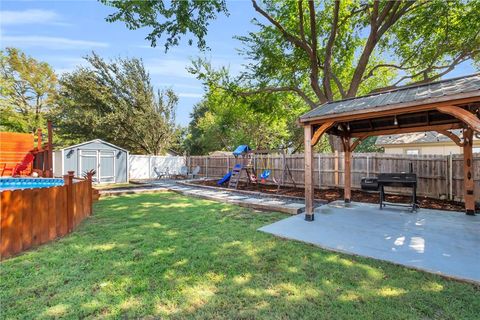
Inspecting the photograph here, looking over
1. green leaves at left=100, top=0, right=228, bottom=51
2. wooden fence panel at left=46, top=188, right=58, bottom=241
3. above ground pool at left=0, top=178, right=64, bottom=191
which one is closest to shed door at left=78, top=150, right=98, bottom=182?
above ground pool at left=0, top=178, right=64, bottom=191

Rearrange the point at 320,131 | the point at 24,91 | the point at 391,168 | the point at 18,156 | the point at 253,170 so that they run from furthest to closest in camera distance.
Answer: the point at 24,91 < the point at 18,156 < the point at 253,170 < the point at 391,168 < the point at 320,131

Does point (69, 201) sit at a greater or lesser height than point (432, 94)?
lesser

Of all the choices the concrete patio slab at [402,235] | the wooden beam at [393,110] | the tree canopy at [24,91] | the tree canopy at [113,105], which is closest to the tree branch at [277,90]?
the wooden beam at [393,110]

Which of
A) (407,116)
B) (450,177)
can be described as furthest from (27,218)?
(450,177)

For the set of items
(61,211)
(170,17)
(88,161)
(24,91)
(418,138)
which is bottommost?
(61,211)

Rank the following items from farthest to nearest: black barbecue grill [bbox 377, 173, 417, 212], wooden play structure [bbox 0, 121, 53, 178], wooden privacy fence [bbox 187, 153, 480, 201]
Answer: wooden play structure [bbox 0, 121, 53, 178]
wooden privacy fence [bbox 187, 153, 480, 201]
black barbecue grill [bbox 377, 173, 417, 212]

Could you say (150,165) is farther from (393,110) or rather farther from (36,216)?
(393,110)

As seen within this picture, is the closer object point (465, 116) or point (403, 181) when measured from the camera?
point (465, 116)

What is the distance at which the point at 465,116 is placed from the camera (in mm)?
3250

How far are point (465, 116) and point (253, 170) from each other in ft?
27.3

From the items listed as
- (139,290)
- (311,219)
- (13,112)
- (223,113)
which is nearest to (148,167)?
(223,113)

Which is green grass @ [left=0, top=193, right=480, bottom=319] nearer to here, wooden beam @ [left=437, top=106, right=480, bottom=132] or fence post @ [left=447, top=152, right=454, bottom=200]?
wooden beam @ [left=437, top=106, right=480, bottom=132]

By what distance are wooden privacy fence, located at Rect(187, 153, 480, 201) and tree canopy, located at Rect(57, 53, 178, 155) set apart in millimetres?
11924

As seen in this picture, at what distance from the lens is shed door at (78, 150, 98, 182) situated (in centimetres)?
1311
